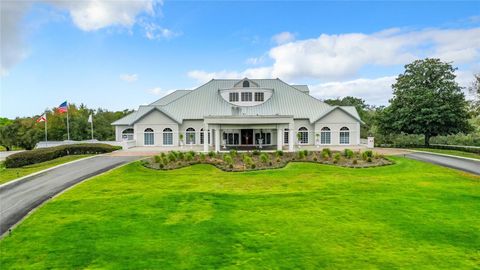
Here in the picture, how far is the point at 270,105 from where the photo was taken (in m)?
44.1

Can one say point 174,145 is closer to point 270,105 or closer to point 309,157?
point 270,105

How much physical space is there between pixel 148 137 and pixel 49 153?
1313 centimetres

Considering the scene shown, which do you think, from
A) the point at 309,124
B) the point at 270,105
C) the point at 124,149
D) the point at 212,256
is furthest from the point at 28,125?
the point at 212,256

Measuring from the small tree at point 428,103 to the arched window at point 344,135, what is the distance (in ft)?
16.5

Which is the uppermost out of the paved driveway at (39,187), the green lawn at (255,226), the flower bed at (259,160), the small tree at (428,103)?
the small tree at (428,103)

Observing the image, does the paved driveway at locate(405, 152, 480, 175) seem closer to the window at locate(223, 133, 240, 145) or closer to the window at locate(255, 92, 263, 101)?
the window at locate(223, 133, 240, 145)

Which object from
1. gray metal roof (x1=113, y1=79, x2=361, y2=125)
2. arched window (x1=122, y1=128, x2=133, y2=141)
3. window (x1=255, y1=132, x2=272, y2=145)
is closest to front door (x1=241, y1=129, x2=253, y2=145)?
window (x1=255, y1=132, x2=272, y2=145)

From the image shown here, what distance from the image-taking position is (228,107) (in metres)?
43.7

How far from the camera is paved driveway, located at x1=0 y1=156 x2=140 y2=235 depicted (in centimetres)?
1325

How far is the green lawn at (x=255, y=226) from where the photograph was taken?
8.78m

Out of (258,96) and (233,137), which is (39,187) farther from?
(258,96)

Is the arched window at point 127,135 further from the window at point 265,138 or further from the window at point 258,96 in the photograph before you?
the window at point 258,96

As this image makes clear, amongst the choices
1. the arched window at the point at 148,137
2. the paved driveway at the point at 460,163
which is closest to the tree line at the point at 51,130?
the arched window at the point at 148,137

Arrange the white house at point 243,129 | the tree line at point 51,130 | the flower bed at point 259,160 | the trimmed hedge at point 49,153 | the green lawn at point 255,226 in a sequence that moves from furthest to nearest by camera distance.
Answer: the tree line at point 51,130 → the white house at point 243,129 → the trimmed hedge at point 49,153 → the flower bed at point 259,160 → the green lawn at point 255,226
